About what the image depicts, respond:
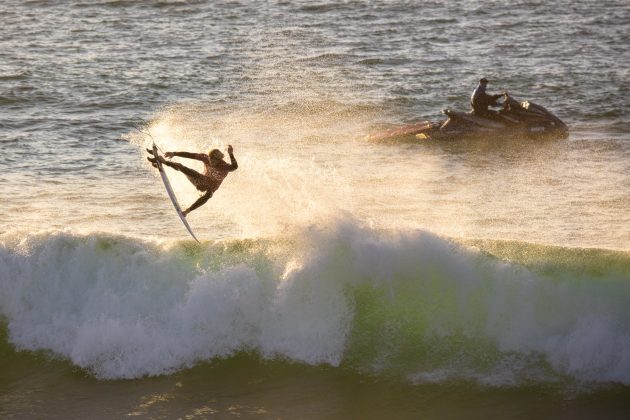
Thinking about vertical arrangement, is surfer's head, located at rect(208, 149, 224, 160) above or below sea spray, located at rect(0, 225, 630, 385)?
above

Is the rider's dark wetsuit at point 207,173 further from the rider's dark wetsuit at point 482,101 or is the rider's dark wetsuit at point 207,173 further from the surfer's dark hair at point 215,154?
the rider's dark wetsuit at point 482,101

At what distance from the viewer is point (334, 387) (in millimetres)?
16094

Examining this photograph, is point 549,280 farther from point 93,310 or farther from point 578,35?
point 578,35

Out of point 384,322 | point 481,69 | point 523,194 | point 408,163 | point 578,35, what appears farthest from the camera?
point 578,35

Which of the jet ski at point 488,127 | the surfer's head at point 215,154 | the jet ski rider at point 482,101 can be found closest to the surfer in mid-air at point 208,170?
the surfer's head at point 215,154

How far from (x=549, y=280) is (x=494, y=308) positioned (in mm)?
1016

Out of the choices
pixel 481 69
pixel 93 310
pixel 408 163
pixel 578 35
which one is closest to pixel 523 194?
pixel 408 163

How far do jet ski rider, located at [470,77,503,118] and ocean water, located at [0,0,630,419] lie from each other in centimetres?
87

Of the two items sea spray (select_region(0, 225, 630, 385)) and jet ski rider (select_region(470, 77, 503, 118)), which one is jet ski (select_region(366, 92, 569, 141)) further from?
sea spray (select_region(0, 225, 630, 385))

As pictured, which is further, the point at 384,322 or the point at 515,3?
the point at 515,3

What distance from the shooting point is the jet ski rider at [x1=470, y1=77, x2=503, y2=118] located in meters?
29.0

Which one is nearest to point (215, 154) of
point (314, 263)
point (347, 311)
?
point (314, 263)

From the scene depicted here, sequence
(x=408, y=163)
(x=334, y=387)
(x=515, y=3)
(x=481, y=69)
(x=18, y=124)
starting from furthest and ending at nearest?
1. (x=515, y=3)
2. (x=481, y=69)
3. (x=18, y=124)
4. (x=408, y=163)
5. (x=334, y=387)

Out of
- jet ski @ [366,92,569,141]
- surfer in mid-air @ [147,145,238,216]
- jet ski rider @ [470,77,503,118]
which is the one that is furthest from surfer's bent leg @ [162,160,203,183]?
jet ski @ [366,92,569,141]
